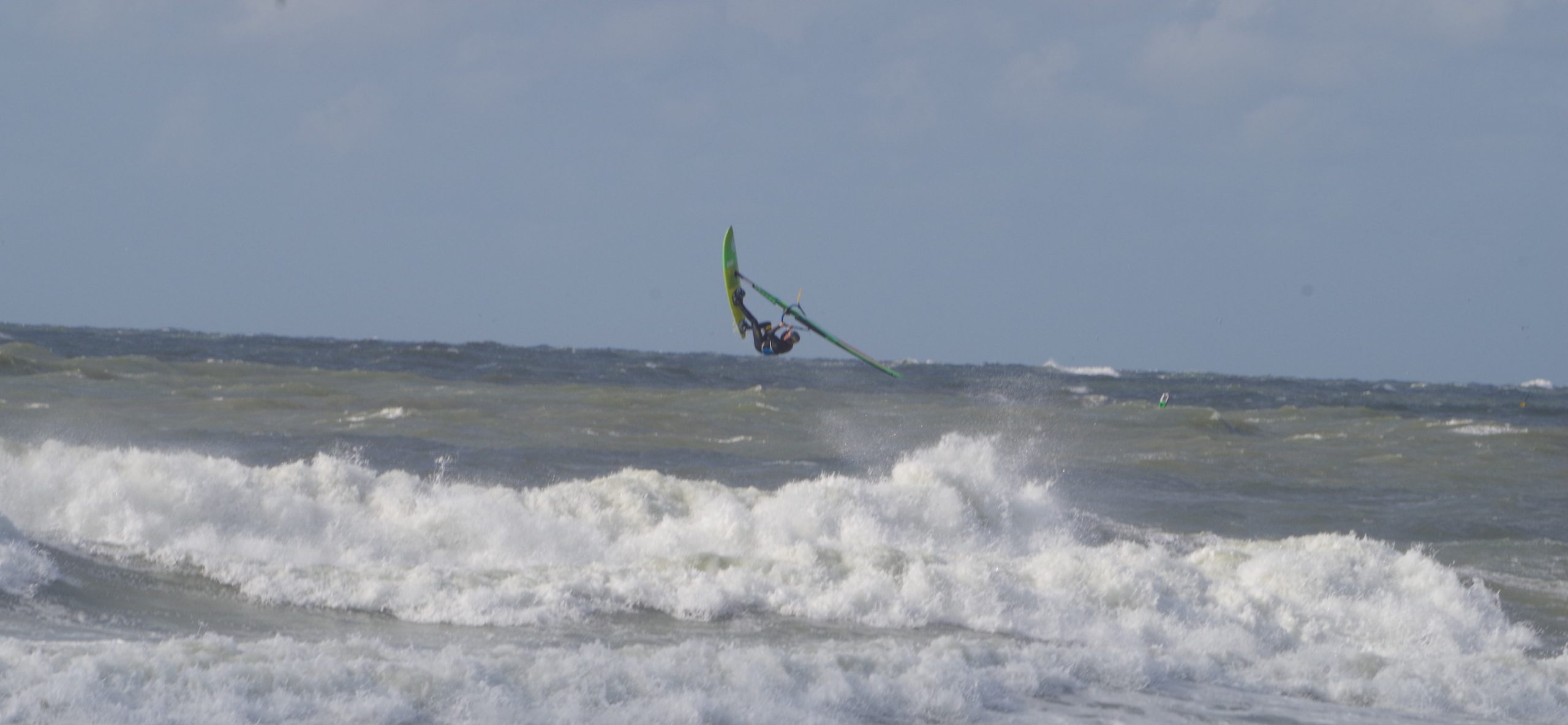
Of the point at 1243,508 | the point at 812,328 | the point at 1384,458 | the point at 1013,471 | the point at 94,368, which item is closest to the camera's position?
the point at 812,328

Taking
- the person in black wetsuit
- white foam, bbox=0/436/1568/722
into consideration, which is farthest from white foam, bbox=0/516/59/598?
the person in black wetsuit

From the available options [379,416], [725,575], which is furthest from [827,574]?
[379,416]

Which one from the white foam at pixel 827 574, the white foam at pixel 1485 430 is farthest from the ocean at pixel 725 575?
the white foam at pixel 1485 430

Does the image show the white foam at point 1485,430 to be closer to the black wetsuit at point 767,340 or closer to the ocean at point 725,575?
the ocean at point 725,575

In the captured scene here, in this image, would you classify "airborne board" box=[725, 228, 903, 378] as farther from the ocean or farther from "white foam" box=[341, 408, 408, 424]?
"white foam" box=[341, 408, 408, 424]

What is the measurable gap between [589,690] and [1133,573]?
560cm

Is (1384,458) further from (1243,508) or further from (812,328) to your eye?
(812,328)

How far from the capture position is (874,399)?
32.2m

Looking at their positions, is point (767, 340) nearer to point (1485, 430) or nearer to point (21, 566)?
point (21, 566)

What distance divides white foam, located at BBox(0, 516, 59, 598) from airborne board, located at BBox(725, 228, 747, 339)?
7.45 meters

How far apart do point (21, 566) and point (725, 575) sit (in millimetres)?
4705

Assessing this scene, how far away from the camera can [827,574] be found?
33.7 feet

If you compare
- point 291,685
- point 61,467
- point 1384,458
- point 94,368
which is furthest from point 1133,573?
point 94,368

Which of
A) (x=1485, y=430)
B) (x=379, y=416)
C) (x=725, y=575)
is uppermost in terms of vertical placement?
(x=1485, y=430)
